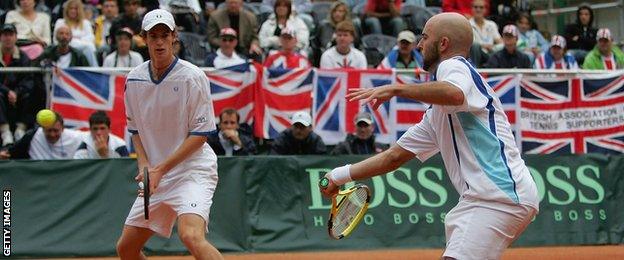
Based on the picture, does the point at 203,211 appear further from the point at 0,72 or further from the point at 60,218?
the point at 0,72

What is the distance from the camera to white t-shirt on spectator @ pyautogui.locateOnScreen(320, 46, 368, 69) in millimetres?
16547

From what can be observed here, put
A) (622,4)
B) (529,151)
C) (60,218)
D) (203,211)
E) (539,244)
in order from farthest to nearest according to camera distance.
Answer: (622,4), (529,151), (539,244), (60,218), (203,211)

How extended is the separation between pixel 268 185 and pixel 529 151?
A: 13.2 feet

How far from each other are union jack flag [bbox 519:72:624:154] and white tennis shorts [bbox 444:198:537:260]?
9.70 m

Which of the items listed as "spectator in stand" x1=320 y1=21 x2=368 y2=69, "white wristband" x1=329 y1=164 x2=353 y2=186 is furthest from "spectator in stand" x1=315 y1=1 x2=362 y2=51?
"white wristband" x1=329 y1=164 x2=353 y2=186

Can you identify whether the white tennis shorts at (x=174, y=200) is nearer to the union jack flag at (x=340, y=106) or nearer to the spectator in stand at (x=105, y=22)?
the union jack flag at (x=340, y=106)

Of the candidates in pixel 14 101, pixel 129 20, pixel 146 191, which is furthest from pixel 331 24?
pixel 146 191

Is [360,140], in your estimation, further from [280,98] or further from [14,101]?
[14,101]

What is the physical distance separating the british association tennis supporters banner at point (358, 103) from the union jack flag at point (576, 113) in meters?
0.01

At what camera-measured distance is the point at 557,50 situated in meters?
17.9

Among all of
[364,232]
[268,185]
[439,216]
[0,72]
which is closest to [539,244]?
[439,216]

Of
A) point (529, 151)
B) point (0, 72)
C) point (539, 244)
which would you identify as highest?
point (0, 72)

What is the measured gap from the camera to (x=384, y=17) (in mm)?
19109

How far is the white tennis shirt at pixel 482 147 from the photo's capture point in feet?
21.6
